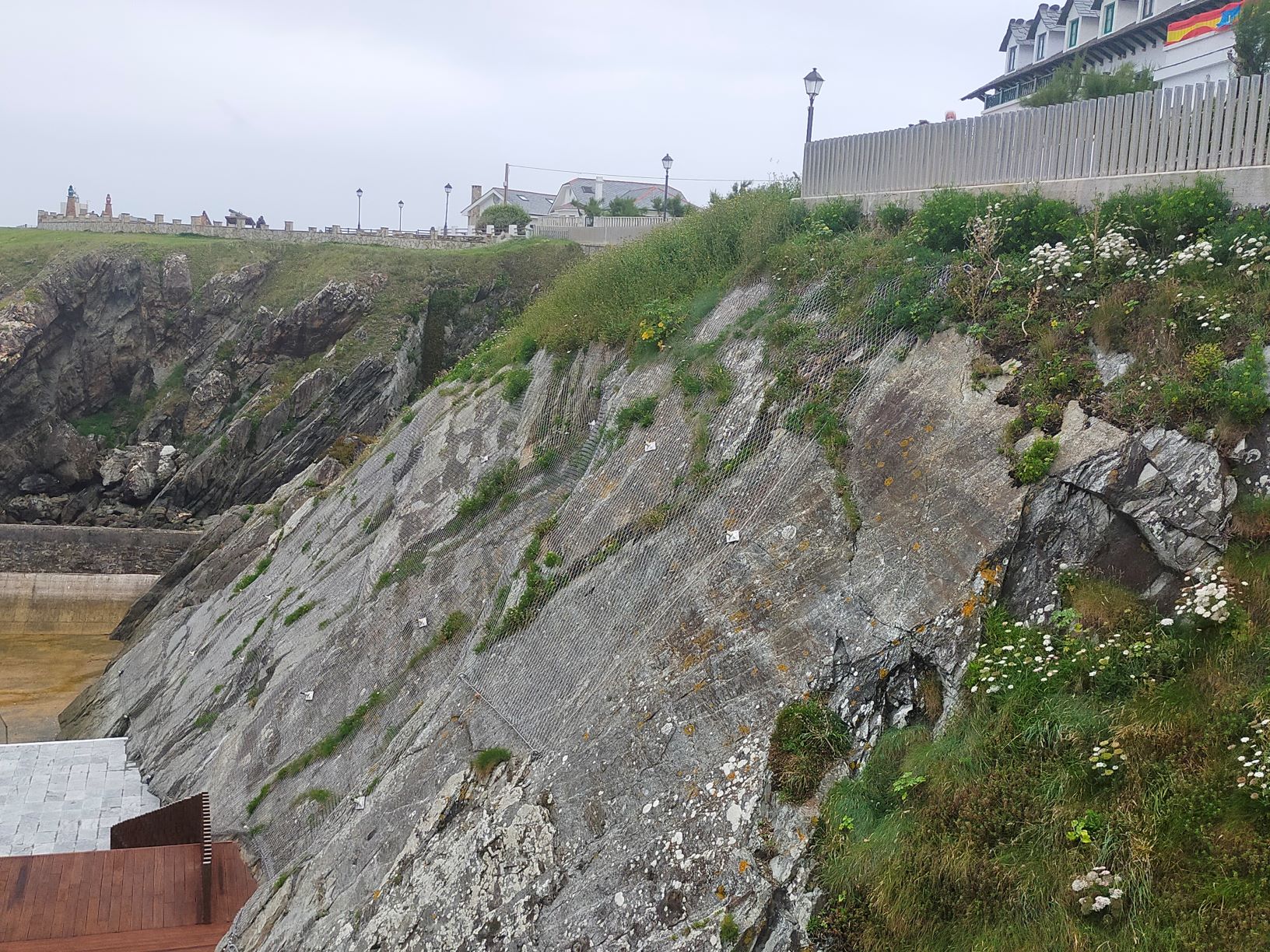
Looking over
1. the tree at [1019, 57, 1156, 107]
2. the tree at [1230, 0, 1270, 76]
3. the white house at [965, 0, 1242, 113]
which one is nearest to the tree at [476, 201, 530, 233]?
the white house at [965, 0, 1242, 113]

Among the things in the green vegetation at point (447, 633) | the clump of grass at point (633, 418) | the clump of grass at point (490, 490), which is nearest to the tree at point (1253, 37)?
the clump of grass at point (633, 418)

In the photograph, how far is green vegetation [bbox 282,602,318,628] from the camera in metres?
16.5

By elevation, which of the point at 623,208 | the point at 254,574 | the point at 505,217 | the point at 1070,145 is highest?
the point at 505,217

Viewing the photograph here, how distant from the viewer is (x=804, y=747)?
7789 mm

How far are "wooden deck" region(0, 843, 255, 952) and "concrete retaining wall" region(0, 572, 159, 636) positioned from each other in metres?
23.0

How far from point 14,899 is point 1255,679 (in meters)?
12.4

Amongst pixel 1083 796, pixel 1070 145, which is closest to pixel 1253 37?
pixel 1070 145

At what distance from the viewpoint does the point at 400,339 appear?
4284 cm

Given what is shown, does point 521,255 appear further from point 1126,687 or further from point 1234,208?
point 1126,687

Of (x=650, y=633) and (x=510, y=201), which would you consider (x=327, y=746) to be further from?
(x=510, y=201)

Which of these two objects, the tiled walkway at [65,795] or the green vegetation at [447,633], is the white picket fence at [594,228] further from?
the tiled walkway at [65,795]

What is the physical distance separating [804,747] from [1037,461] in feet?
9.92

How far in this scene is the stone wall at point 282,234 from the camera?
50.6m

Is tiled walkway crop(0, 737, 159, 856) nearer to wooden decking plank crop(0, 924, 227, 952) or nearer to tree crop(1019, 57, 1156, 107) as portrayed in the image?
wooden decking plank crop(0, 924, 227, 952)
